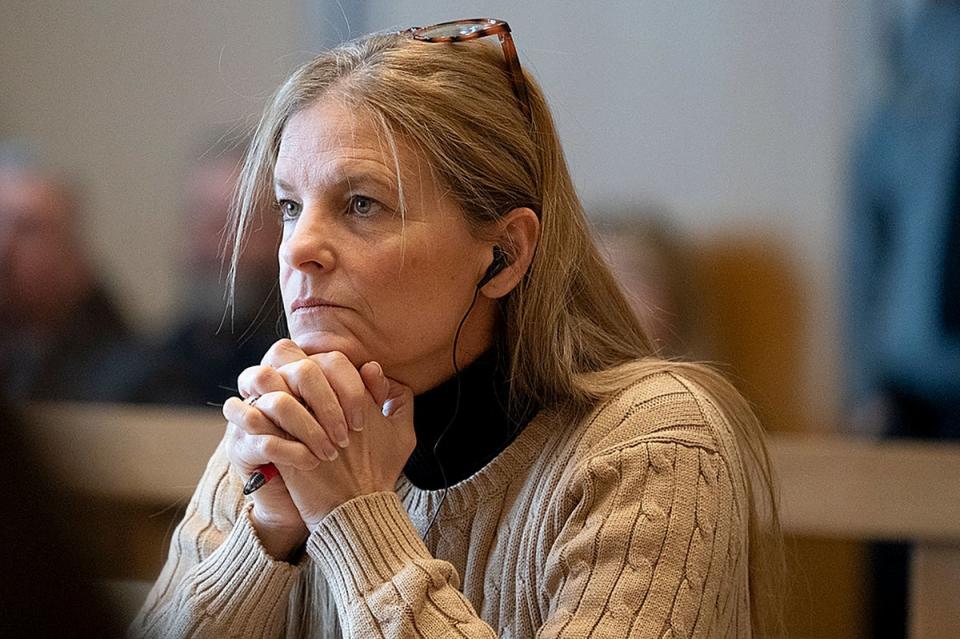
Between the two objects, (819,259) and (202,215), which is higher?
(202,215)

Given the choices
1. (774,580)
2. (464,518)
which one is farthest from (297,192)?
(774,580)

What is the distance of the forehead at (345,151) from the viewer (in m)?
1.38

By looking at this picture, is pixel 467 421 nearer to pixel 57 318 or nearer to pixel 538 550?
pixel 538 550

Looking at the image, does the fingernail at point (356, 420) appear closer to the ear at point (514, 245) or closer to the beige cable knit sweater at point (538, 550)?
the beige cable knit sweater at point (538, 550)

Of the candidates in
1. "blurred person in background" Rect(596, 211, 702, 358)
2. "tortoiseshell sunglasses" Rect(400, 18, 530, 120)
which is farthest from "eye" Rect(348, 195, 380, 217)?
"blurred person in background" Rect(596, 211, 702, 358)

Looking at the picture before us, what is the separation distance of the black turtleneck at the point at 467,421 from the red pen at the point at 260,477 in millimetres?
194

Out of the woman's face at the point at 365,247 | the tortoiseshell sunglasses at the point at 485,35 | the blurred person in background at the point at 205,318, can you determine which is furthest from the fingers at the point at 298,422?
the blurred person in background at the point at 205,318

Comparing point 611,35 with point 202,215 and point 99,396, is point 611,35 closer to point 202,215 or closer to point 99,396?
point 202,215

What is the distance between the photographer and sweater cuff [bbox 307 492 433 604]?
126 cm

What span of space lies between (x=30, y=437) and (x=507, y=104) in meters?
0.99

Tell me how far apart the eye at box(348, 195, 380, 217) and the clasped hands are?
0.16 meters

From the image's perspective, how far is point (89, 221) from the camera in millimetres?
3727

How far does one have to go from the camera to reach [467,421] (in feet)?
4.84

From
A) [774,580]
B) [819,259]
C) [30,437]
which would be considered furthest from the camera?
[819,259]
